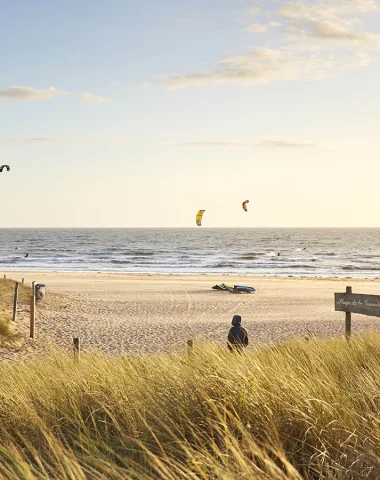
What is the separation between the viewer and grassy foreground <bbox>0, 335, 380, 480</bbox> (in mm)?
3709

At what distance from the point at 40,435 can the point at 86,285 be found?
3046 cm

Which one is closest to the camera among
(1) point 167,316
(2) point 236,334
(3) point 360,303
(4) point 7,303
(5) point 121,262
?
(2) point 236,334

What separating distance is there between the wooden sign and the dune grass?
8846mm

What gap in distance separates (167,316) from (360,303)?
12412 millimetres

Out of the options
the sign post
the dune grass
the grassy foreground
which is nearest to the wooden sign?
the sign post

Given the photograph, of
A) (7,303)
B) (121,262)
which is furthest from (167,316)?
(121,262)

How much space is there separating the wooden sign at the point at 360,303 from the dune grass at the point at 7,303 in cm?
885

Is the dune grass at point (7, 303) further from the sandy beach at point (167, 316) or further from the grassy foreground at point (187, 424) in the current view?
the grassy foreground at point (187, 424)

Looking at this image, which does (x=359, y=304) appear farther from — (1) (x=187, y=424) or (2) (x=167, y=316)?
(2) (x=167, y=316)

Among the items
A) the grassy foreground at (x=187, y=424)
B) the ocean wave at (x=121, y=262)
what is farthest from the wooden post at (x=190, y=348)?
the ocean wave at (x=121, y=262)

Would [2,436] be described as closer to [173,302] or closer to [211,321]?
[211,321]

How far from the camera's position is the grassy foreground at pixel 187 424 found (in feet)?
12.2

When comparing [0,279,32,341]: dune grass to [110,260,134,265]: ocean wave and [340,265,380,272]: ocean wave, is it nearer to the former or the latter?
[110,260,134,265]: ocean wave

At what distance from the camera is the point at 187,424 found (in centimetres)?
452
